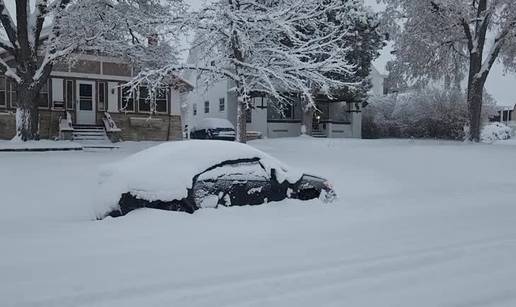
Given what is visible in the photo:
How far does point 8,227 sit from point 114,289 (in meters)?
3.68

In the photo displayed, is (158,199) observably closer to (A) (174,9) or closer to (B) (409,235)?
(B) (409,235)

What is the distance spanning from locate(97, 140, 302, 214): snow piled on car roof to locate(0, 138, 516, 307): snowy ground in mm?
386

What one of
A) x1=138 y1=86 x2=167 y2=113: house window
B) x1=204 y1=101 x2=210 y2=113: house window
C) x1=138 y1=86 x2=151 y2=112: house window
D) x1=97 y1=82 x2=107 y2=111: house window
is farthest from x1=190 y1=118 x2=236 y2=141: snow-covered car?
x1=204 y1=101 x2=210 y2=113: house window

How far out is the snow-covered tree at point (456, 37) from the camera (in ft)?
79.4

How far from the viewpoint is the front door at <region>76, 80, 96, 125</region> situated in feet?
85.7

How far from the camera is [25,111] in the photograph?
779 inches

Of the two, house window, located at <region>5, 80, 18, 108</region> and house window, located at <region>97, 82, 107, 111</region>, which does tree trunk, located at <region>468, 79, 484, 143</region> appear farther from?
house window, located at <region>5, 80, 18, 108</region>

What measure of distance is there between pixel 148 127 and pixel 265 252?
875 inches

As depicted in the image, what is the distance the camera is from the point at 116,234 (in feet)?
22.4

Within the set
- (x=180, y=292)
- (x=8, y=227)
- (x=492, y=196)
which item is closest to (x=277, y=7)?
(x=492, y=196)

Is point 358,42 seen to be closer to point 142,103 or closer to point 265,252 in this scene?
point 142,103

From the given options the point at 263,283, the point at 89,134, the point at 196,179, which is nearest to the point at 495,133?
the point at 89,134

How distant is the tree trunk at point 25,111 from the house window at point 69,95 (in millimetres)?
5810

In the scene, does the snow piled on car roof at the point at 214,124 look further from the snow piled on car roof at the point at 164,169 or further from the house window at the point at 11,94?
the snow piled on car roof at the point at 164,169
